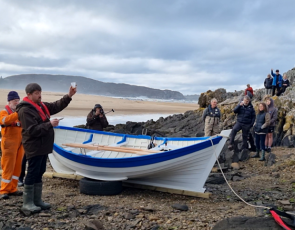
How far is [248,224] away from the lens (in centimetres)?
427

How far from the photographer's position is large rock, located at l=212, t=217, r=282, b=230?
4.22m

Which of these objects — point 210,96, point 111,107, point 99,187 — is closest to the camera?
point 99,187

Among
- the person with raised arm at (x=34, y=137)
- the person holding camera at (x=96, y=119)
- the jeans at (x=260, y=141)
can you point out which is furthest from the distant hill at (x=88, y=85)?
the person with raised arm at (x=34, y=137)

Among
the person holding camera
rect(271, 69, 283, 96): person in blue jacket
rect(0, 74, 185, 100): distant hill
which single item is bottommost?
the person holding camera

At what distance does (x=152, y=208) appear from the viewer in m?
5.89

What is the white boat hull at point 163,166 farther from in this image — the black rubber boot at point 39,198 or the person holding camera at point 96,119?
the person holding camera at point 96,119

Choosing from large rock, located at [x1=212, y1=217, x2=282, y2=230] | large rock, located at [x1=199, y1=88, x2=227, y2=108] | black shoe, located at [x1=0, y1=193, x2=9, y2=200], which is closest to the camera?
large rock, located at [x1=212, y1=217, x2=282, y2=230]

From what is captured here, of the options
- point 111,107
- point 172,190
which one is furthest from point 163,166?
point 111,107

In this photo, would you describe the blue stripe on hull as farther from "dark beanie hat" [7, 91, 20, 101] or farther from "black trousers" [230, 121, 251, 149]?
"black trousers" [230, 121, 251, 149]

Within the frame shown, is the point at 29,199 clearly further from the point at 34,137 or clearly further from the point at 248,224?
the point at 248,224

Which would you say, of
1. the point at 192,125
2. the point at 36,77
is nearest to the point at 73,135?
the point at 192,125

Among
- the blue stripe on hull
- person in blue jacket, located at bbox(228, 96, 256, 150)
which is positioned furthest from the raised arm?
person in blue jacket, located at bbox(228, 96, 256, 150)

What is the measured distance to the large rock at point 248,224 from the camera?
4221 mm

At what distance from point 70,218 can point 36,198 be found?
0.76m
